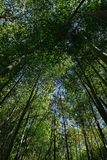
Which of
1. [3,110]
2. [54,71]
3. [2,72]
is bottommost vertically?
[3,110]

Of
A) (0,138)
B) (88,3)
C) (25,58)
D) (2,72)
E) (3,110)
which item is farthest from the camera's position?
(3,110)

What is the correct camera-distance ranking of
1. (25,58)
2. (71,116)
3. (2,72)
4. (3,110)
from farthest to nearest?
(71,116), (3,110), (25,58), (2,72)

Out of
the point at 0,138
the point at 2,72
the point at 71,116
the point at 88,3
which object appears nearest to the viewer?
the point at 2,72

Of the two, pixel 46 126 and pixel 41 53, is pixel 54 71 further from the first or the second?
pixel 46 126

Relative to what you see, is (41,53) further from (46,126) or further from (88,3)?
(46,126)

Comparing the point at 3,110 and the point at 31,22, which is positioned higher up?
the point at 31,22

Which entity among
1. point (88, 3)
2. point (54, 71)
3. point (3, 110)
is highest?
point (88, 3)

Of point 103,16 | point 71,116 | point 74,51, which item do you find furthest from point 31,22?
point 71,116

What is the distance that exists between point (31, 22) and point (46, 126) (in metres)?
7.95

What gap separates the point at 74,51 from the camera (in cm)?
1036

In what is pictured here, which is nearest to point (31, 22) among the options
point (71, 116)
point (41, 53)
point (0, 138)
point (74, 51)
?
point (41, 53)

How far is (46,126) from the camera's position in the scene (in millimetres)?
16656

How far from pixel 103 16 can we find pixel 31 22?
3.55 meters

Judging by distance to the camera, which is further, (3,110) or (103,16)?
(3,110)
